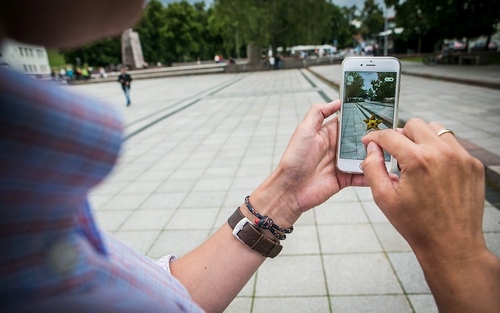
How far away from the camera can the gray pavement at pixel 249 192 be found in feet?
7.86

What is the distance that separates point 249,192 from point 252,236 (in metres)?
3.09

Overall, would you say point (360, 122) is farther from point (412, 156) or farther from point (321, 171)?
point (412, 156)

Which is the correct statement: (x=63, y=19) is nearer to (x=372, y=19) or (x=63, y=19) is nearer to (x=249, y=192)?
(x=249, y=192)

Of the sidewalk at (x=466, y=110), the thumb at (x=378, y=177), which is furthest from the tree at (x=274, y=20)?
the thumb at (x=378, y=177)

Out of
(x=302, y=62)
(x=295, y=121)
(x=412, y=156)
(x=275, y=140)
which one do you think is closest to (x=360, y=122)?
(x=412, y=156)

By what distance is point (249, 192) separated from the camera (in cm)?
430

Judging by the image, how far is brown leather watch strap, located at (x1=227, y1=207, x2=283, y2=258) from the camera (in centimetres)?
122

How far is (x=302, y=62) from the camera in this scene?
32.0 m

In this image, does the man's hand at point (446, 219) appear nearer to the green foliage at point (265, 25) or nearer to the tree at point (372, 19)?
the green foliage at point (265, 25)

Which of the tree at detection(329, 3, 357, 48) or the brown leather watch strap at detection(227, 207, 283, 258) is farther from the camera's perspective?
the tree at detection(329, 3, 357, 48)

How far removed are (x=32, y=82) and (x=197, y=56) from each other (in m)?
63.7

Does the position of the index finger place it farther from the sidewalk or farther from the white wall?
the sidewalk

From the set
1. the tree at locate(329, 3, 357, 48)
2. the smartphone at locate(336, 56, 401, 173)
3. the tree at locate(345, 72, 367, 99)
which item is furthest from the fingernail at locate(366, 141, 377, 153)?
the tree at locate(329, 3, 357, 48)

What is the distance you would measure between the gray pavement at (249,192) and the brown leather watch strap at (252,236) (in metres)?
0.52
